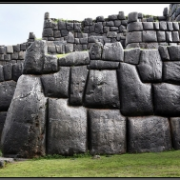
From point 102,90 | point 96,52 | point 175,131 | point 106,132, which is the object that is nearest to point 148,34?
point 96,52

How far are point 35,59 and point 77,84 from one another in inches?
43.0

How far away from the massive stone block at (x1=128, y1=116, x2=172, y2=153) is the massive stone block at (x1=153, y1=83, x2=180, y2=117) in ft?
0.85

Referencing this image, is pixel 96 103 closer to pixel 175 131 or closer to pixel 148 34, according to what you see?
pixel 175 131

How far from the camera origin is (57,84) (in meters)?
6.36

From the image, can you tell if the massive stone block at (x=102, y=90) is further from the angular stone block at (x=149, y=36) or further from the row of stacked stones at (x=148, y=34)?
the angular stone block at (x=149, y=36)

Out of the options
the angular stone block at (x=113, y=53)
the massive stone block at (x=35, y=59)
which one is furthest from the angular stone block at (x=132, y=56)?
the massive stone block at (x=35, y=59)

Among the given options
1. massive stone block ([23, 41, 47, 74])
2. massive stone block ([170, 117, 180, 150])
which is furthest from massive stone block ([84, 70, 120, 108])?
massive stone block ([170, 117, 180, 150])

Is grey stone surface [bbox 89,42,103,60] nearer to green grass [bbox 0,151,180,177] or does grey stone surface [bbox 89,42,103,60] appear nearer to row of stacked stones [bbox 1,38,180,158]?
row of stacked stones [bbox 1,38,180,158]

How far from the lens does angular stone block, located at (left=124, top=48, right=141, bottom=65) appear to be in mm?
6637

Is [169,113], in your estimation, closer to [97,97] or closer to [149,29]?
[97,97]

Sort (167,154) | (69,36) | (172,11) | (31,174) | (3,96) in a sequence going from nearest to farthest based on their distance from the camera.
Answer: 1. (31,174)
2. (167,154)
3. (3,96)
4. (172,11)
5. (69,36)

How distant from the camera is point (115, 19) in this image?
51.0 ft

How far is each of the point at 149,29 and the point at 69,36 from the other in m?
5.68

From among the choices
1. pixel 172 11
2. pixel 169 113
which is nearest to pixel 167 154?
pixel 169 113
